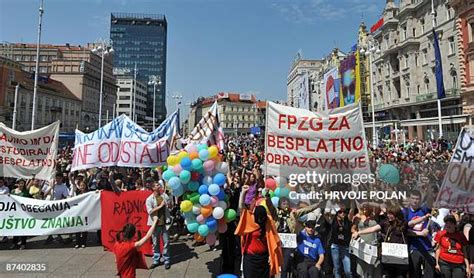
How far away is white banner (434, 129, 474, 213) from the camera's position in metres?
5.20

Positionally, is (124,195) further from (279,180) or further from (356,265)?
(356,265)

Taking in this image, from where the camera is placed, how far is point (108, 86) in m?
98.2

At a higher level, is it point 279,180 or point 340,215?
point 279,180

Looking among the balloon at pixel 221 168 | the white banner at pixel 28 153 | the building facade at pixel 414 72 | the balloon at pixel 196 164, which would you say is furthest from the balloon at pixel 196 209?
the building facade at pixel 414 72

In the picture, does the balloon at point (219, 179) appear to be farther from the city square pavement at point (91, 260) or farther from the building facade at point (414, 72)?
the building facade at point (414, 72)

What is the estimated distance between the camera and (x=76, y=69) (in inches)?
3610

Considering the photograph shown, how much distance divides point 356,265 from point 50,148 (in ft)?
26.3

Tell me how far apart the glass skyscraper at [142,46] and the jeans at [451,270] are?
13019cm

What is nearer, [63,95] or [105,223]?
[105,223]

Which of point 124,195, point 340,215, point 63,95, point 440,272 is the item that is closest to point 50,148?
point 124,195

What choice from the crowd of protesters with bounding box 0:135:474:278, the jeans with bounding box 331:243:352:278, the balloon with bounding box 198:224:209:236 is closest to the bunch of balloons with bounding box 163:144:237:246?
the balloon with bounding box 198:224:209:236

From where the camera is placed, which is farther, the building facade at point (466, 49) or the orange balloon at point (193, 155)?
the building facade at point (466, 49)

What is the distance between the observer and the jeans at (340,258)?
5363 millimetres

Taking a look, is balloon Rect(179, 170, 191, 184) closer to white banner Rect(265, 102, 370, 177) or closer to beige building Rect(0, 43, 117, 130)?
white banner Rect(265, 102, 370, 177)
